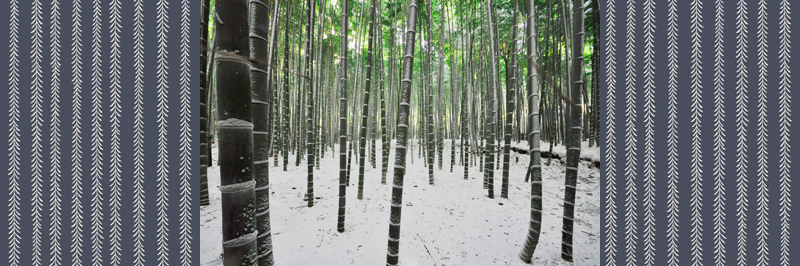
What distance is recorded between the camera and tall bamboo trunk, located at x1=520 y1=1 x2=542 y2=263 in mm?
1327

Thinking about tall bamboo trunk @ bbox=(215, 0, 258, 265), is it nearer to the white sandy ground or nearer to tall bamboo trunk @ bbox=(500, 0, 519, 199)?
the white sandy ground

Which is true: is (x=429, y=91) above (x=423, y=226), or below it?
above

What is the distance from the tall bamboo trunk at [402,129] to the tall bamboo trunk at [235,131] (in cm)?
51

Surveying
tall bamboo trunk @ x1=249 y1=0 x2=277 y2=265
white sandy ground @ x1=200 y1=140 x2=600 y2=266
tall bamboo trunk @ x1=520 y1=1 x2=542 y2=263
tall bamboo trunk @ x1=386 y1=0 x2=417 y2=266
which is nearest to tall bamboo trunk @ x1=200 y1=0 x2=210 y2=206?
white sandy ground @ x1=200 y1=140 x2=600 y2=266

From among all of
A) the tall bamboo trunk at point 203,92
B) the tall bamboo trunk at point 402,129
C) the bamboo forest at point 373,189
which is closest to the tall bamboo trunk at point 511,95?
the bamboo forest at point 373,189

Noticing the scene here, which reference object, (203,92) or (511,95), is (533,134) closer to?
(511,95)

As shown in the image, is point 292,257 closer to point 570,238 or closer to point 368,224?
point 368,224

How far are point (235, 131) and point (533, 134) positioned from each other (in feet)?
4.44

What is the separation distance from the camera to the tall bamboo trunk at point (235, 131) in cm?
52

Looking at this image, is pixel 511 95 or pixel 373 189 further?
pixel 373 189

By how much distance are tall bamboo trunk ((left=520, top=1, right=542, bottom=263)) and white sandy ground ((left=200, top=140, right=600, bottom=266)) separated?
160 mm

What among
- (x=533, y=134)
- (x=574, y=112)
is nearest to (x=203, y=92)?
(x=533, y=134)

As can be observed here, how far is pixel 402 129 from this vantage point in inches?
39.9

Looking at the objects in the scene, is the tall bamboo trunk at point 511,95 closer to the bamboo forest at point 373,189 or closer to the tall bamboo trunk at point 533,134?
the bamboo forest at point 373,189
